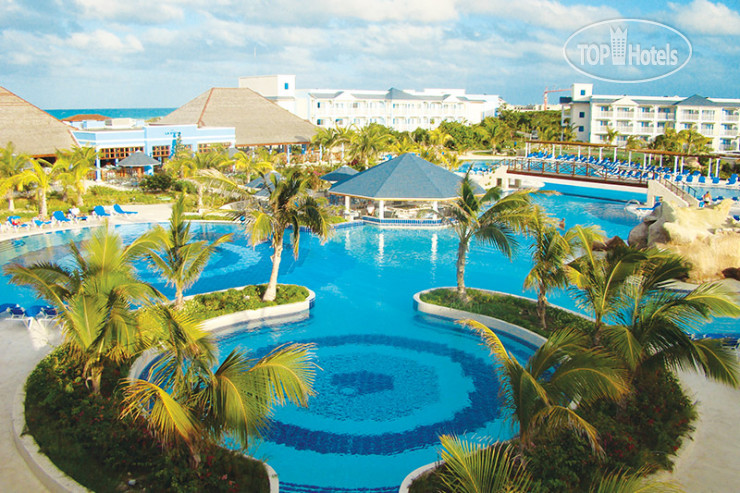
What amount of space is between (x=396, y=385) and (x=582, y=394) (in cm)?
498

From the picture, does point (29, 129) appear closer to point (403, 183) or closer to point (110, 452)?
point (403, 183)

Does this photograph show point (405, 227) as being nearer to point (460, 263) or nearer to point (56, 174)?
point (460, 263)

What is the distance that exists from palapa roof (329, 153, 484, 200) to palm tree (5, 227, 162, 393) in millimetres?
17223

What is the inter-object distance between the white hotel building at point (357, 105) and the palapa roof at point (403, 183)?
124ft

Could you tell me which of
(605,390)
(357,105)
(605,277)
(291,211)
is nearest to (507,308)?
(605,277)

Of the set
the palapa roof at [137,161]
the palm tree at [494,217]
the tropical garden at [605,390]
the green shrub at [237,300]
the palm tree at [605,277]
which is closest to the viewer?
the tropical garden at [605,390]

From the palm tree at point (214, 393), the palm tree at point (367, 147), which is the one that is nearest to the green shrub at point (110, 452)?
the palm tree at point (214, 393)

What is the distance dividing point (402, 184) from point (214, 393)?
20155 mm

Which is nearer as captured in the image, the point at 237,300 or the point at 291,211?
the point at 291,211

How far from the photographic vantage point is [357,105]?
66062 millimetres

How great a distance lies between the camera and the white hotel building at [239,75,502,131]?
213ft

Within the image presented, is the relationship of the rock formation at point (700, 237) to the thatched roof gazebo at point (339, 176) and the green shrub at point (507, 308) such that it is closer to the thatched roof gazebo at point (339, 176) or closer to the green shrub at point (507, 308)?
the green shrub at point (507, 308)

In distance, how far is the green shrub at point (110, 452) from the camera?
7672 mm

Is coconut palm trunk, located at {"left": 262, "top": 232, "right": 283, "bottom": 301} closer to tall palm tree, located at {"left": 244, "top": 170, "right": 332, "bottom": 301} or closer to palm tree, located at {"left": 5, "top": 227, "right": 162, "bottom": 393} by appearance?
tall palm tree, located at {"left": 244, "top": 170, "right": 332, "bottom": 301}
